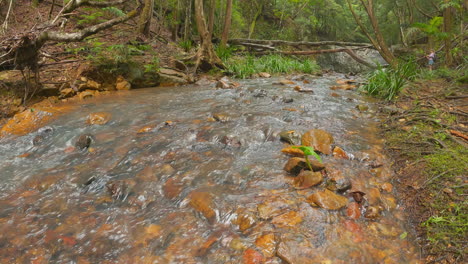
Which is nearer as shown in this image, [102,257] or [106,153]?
[102,257]

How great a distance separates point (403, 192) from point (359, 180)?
394 millimetres

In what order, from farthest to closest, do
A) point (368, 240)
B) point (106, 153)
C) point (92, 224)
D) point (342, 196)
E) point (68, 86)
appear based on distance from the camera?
1. point (68, 86)
2. point (106, 153)
3. point (342, 196)
4. point (92, 224)
5. point (368, 240)

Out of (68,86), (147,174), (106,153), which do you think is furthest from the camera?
(68,86)

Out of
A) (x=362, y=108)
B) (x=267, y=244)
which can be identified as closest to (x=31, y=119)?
(x=267, y=244)

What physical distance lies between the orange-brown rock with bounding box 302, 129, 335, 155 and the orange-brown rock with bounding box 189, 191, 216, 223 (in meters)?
1.59

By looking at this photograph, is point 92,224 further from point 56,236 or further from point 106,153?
point 106,153

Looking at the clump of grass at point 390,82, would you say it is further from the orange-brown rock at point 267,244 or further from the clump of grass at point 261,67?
the orange-brown rock at point 267,244

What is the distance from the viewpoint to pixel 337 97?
6.55m

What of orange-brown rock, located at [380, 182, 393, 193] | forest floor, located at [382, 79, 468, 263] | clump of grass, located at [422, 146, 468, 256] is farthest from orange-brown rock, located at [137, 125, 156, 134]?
clump of grass, located at [422, 146, 468, 256]

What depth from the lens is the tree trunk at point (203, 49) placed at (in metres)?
9.32

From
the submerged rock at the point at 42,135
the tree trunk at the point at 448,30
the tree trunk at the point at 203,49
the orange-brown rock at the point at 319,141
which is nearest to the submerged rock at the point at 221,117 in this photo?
the orange-brown rock at the point at 319,141

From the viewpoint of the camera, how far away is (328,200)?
7.91ft

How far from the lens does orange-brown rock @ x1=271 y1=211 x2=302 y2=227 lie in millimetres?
2188

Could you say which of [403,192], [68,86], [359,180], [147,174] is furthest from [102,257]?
[68,86]
